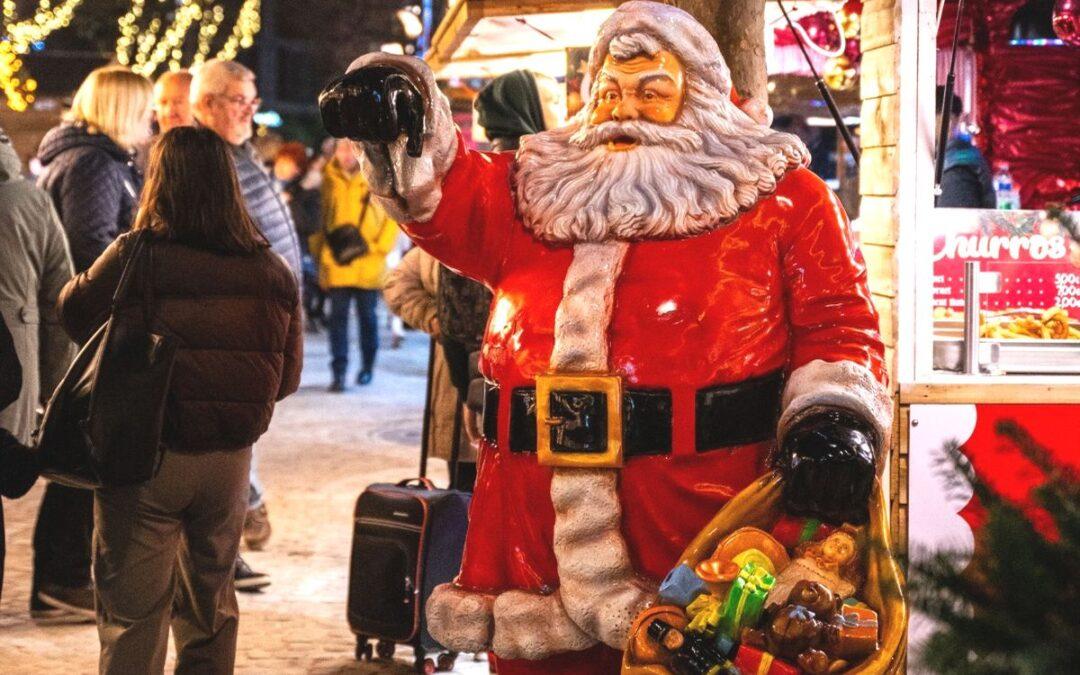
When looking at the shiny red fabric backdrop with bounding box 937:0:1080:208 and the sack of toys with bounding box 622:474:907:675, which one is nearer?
the sack of toys with bounding box 622:474:907:675

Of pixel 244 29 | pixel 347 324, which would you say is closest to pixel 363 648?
pixel 347 324

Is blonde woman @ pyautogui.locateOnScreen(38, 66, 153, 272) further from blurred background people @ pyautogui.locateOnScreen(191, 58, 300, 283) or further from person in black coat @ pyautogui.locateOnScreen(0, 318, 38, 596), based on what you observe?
person in black coat @ pyautogui.locateOnScreen(0, 318, 38, 596)

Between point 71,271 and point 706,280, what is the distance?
339cm

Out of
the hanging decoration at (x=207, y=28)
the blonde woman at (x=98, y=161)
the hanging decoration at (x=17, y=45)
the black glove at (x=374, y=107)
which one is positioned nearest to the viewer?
the black glove at (x=374, y=107)

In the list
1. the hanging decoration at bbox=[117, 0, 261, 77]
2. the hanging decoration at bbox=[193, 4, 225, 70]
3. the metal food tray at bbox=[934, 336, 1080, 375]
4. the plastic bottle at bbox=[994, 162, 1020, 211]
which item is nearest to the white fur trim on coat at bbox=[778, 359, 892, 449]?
the metal food tray at bbox=[934, 336, 1080, 375]

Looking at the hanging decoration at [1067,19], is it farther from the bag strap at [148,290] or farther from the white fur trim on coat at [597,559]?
the bag strap at [148,290]

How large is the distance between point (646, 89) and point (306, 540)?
4634mm

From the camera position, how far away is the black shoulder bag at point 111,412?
4191 millimetres

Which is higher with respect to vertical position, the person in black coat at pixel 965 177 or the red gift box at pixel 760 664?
the person in black coat at pixel 965 177

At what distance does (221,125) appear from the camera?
6.66 m

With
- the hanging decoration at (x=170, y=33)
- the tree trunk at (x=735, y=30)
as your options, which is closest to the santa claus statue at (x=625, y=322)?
the tree trunk at (x=735, y=30)

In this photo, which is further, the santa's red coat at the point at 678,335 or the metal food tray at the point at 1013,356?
the metal food tray at the point at 1013,356

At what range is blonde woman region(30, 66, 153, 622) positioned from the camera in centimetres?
615

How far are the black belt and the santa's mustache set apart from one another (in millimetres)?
561
